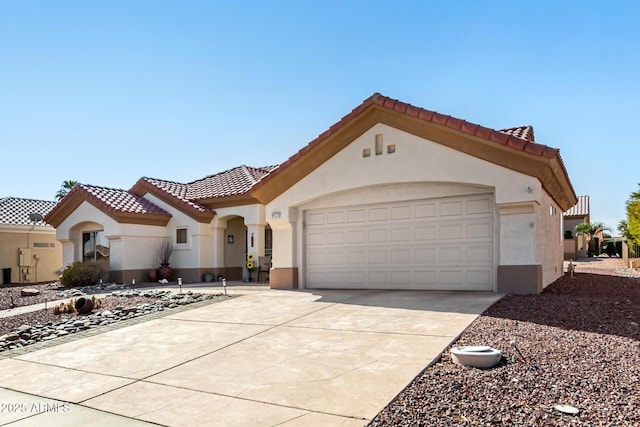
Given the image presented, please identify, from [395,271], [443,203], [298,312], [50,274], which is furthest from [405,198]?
[50,274]

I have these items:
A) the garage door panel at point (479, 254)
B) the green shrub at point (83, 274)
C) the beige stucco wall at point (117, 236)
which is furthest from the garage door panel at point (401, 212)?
the green shrub at point (83, 274)

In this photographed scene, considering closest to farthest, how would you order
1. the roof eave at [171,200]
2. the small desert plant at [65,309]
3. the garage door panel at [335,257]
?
1. the small desert plant at [65,309]
2. the garage door panel at [335,257]
3. the roof eave at [171,200]

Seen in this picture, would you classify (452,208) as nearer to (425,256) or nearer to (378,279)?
(425,256)

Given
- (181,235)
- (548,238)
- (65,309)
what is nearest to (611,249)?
(548,238)

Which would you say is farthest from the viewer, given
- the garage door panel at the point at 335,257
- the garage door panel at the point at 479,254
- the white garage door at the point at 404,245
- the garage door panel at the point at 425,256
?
the garage door panel at the point at 335,257

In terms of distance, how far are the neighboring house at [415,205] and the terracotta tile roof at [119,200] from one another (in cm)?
744

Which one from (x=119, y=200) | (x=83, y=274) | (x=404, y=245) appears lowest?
(x=83, y=274)

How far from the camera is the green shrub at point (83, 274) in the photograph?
19359 mm

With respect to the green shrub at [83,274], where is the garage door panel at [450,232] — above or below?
above

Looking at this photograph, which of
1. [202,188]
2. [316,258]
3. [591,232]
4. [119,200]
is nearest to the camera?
[316,258]

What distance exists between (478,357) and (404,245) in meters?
7.71

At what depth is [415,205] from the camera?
1316 cm

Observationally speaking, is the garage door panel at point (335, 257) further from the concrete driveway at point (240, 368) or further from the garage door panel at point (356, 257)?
the concrete driveway at point (240, 368)

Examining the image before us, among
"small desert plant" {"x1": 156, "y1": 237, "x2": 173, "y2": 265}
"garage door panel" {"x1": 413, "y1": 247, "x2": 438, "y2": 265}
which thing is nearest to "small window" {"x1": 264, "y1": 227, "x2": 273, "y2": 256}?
"small desert plant" {"x1": 156, "y1": 237, "x2": 173, "y2": 265}
